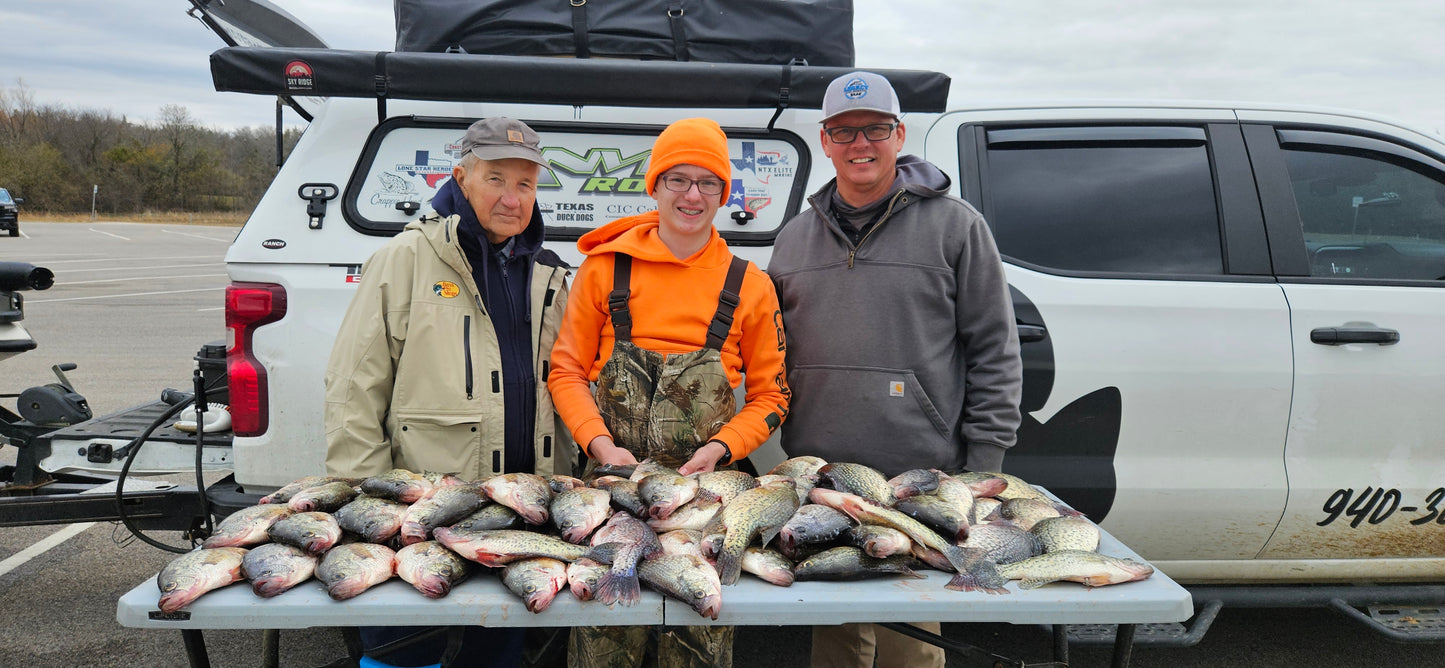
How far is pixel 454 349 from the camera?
2572 mm

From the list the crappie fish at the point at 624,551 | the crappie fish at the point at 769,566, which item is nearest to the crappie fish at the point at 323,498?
the crappie fish at the point at 624,551

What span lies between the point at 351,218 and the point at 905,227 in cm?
199

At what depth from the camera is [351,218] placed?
10.1ft

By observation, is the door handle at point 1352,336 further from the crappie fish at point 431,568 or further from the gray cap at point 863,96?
the crappie fish at point 431,568

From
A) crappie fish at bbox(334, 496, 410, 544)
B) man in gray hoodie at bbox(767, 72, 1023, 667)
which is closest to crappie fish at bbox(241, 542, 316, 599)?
crappie fish at bbox(334, 496, 410, 544)

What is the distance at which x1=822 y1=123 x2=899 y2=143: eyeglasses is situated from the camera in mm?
2660

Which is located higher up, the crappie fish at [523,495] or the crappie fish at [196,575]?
the crappie fish at [523,495]

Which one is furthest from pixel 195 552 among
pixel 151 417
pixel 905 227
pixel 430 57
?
pixel 151 417

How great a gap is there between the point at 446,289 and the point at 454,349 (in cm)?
19

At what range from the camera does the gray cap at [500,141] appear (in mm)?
2545

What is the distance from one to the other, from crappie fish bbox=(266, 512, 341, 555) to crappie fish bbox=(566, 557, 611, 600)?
58cm

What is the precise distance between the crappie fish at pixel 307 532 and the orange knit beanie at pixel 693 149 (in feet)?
4.37

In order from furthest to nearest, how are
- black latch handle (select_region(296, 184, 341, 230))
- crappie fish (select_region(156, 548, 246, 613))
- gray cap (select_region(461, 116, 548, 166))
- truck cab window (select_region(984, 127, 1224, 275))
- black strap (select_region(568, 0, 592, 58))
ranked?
1. black strap (select_region(568, 0, 592, 58))
2. truck cab window (select_region(984, 127, 1224, 275))
3. black latch handle (select_region(296, 184, 341, 230))
4. gray cap (select_region(461, 116, 548, 166))
5. crappie fish (select_region(156, 548, 246, 613))

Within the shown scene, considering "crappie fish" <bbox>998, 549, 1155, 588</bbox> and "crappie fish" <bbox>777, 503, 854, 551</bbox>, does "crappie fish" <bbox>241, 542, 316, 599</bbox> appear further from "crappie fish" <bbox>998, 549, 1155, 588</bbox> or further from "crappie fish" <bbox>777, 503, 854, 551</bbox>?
"crappie fish" <bbox>998, 549, 1155, 588</bbox>
